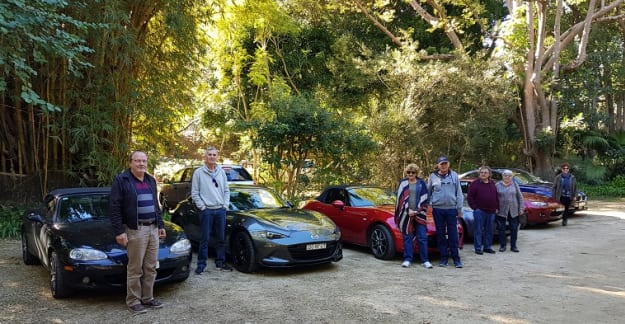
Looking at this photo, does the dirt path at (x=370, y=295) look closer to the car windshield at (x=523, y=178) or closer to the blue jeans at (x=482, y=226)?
the blue jeans at (x=482, y=226)

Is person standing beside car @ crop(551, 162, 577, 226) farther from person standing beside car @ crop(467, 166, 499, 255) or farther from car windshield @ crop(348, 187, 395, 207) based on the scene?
car windshield @ crop(348, 187, 395, 207)

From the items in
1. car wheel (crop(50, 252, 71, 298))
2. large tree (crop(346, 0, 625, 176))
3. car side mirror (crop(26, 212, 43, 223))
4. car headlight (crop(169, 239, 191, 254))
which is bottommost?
car wheel (crop(50, 252, 71, 298))

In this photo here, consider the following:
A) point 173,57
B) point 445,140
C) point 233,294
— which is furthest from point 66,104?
point 445,140

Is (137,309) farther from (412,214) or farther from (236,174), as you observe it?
(236,174)

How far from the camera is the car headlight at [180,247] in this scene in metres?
5.43

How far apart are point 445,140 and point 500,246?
6.57m

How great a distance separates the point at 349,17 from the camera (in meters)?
20.4

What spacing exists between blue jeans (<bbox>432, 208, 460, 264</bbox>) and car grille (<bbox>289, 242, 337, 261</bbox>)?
168 cm

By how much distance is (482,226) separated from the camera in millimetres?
8258

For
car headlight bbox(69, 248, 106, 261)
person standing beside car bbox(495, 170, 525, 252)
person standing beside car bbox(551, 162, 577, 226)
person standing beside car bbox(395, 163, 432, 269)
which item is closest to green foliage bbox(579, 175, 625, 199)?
person standing beside car bbox(551, 162, 577, 226)

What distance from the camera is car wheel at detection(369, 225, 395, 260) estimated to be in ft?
24.4

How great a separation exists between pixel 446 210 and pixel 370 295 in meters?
2.26

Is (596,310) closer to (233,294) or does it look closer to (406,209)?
(406,209)

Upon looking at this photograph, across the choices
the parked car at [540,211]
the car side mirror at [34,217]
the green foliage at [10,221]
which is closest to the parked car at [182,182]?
the green foliage at [10,221]
